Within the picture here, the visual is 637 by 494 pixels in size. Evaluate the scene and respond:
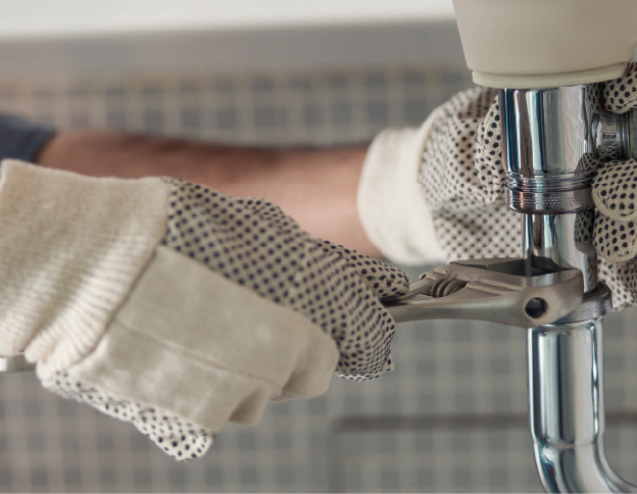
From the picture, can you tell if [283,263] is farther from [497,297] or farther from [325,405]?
[325,405]

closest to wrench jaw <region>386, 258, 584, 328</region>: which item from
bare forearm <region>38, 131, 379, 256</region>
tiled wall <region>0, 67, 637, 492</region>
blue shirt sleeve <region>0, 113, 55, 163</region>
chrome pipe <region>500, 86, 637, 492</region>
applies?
chrome pipe <region>500, 86, 637, 492</region>

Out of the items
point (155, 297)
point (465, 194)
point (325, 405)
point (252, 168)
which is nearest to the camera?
point (155, 297)

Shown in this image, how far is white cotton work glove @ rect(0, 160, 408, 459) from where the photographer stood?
0.14 metres

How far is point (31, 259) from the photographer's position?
0.46ft

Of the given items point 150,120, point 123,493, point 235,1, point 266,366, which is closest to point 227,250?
point 266,366

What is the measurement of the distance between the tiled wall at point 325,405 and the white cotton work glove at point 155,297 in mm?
510

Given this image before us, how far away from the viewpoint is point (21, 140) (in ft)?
1.42

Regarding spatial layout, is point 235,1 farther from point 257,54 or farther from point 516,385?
point 516,385

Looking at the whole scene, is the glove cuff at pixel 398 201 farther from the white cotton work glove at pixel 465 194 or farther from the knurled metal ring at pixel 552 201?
the knurled metal ring at pixel 552 201

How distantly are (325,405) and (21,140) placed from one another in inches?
15.4

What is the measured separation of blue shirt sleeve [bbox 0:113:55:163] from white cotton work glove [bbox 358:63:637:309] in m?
0.20

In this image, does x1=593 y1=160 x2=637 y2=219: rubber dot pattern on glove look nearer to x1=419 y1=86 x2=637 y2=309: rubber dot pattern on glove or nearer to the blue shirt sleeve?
x1=419 y1=86 x2=637 y2=309: rubber dot pattern on glove

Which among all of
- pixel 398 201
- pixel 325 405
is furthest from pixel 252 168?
pixel 325 405

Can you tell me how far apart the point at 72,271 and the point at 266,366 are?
4 cm
